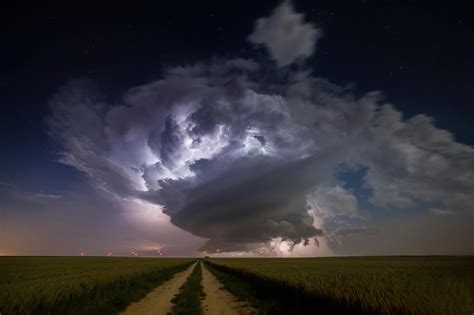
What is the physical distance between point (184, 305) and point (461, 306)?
44.3 ft

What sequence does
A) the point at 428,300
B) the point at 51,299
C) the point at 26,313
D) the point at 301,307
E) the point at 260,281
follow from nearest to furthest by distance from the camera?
the point at 428,300 → the point at 26,313 → the point at 51,299 → the point at 301,307 → the point at 260,281

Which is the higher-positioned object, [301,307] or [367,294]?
[367,294]

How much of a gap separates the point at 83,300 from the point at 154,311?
12.2 ft

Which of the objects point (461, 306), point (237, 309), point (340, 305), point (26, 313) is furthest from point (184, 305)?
point (461, 306)

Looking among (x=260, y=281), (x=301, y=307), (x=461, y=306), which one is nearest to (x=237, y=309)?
(x=301, y=307)

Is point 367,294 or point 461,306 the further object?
point 367,294

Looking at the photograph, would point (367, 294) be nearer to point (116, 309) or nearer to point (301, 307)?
point (301, 307)

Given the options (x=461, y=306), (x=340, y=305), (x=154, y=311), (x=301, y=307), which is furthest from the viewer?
(x=154, y=311)

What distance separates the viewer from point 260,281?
2108 cm

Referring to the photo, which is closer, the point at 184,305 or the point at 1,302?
the point at 1,302

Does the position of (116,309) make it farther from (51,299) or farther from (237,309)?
(237,309)

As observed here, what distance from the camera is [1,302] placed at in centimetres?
880

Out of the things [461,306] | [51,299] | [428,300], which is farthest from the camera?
[51,299]

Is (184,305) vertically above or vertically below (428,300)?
below
